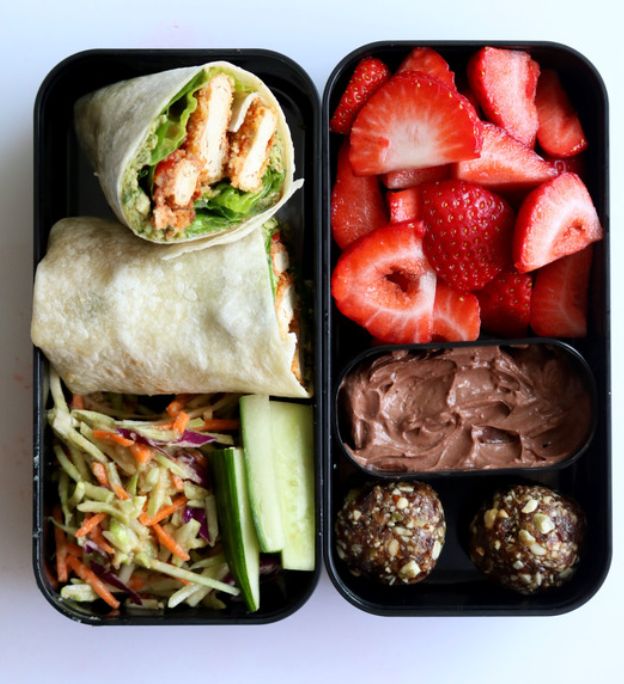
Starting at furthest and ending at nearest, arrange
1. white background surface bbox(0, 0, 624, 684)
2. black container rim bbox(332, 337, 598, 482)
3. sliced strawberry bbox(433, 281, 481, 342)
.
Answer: white background surface bbox(0, 0, 624, 684) → sliced strawberry bbox(433, 281, 481, 342) → black container rim bbox(332, 337, 598, 482)

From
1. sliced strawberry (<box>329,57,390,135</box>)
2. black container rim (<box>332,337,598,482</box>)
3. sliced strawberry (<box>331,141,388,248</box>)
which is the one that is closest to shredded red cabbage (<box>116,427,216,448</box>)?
black container rim (<box>332,337,598,482</box>)

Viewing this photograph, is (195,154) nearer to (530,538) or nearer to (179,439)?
(179,439)

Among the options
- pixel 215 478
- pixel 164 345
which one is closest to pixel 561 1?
pixel 164 345

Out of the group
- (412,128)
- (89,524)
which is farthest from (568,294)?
(89,524)

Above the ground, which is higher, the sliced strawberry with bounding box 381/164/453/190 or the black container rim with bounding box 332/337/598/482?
the sliced strawberry with bounding box 381/164/453/190

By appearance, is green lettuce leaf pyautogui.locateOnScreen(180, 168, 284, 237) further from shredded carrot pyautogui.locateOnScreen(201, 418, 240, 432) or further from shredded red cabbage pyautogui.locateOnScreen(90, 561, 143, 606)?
shredded red cabbage pyautogui.locateOnScreen(90, 561, 143, 606)
